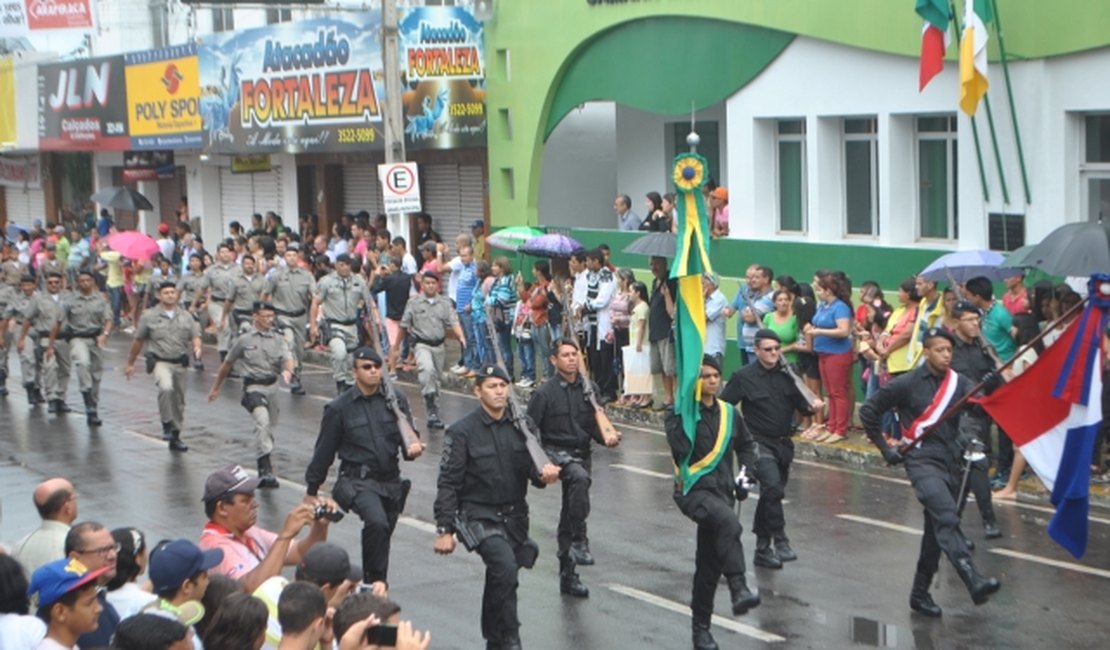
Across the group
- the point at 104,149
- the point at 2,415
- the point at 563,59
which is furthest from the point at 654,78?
the point at 104,149

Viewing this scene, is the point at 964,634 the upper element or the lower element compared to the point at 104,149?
lower

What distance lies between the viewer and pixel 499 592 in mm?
9906

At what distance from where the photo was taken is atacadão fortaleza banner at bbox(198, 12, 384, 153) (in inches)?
1086

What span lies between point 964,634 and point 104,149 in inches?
1198

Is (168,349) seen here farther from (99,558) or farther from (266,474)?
(99,558)

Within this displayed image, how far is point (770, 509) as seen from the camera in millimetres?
12234

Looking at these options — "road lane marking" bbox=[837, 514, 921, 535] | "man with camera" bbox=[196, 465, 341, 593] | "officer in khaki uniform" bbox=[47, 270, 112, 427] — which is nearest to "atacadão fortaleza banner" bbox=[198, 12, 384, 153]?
"officer in khaki uniform" bbox=[47, 270, 112, 427]

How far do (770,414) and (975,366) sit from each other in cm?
166

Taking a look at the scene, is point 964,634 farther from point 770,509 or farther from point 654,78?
point 654,78

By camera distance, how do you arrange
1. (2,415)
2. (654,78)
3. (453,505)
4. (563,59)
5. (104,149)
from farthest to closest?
(104,149)
(563,59)
(654,78)
(2,415)
(453,505)

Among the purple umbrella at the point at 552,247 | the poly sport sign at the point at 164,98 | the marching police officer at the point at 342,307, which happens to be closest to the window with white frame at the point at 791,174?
the purple umbrella at the point at 552,247

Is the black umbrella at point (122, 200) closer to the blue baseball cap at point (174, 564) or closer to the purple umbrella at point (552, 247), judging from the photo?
the purple umbrella at point (552, 247)

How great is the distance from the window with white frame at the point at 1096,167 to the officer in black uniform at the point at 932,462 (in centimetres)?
710

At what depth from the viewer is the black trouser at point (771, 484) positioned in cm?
1212
